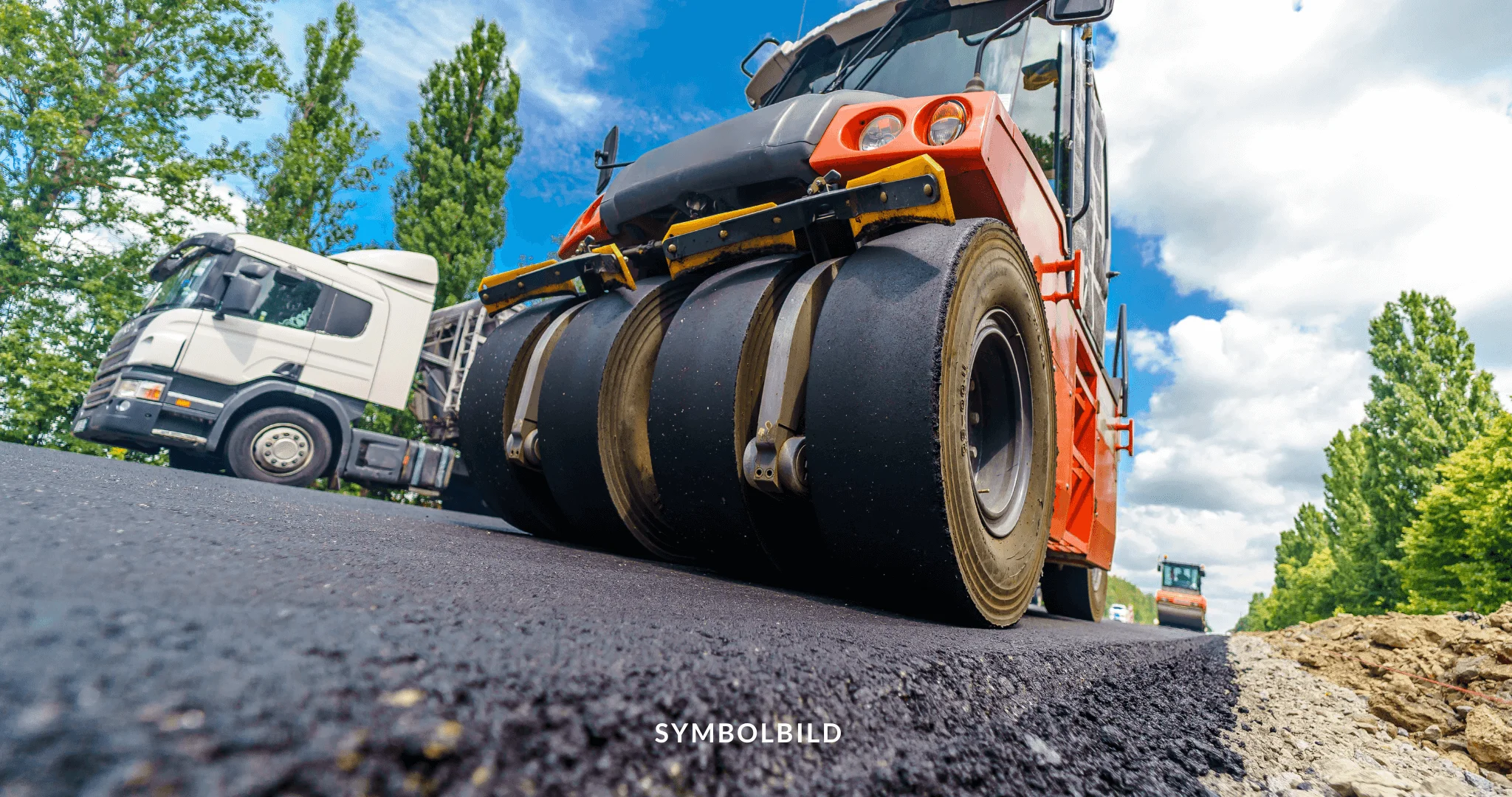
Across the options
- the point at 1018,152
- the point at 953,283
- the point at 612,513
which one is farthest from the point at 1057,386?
the point at 612,513

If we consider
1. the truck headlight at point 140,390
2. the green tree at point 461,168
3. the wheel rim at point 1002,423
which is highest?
the green tree at point 461,168

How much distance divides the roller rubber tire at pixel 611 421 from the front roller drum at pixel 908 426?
0.72 m

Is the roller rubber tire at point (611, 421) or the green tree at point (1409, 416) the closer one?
the roller rubber tire at point (611, 421)

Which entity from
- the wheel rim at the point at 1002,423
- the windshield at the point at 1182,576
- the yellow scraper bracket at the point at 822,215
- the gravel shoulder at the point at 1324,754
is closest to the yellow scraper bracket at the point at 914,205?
the yellow scraper bracket at the point at 822,215

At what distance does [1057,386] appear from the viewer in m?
2.84

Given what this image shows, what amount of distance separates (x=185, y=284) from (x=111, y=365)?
3.79 feet

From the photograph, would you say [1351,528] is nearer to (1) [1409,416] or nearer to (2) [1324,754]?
(1) [1409,416]

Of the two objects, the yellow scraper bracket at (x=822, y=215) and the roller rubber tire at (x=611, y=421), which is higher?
the yellow scraper bracket at (x=822, y=215)

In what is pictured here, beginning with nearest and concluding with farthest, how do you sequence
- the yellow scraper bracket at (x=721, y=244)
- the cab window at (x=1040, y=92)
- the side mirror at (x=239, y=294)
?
the yellow scraper bracket at (x=721, y=244)
the cab window at (x=1040, y=92)
the side mirror at (x=239, y=294)

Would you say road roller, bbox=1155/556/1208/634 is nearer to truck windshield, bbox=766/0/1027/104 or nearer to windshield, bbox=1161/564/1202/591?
windshield, bbox=1161/564/1202/591

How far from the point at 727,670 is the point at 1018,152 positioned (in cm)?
211

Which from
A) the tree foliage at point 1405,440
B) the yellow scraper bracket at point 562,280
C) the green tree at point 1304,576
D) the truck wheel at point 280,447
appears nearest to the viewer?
the yellow scraper bracket at point 562,280

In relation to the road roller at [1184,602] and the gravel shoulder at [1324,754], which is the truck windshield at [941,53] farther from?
the road roller at [1184,602]

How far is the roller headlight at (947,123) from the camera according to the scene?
2.02 metres
